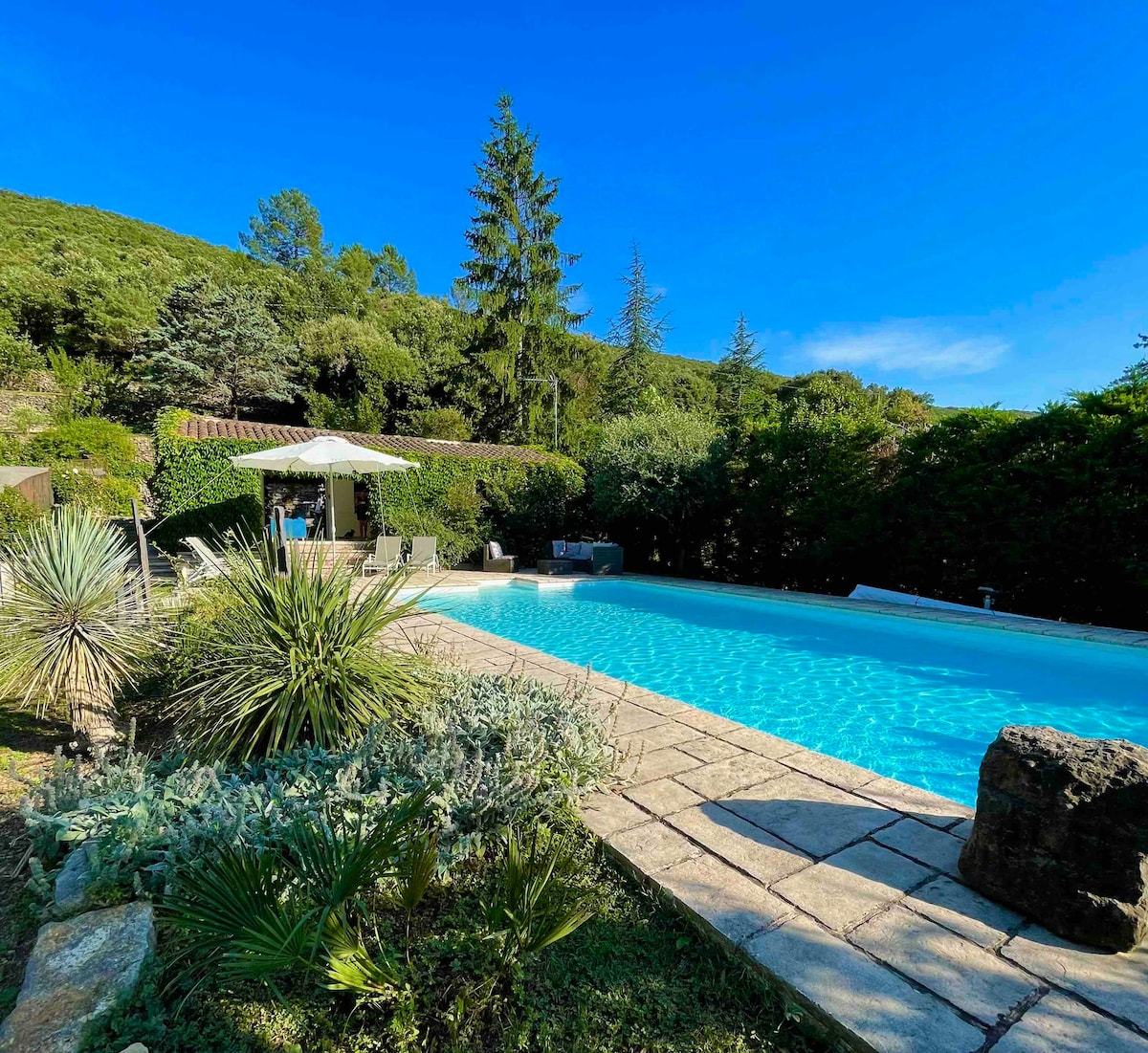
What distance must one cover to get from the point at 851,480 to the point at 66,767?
35.8 feet

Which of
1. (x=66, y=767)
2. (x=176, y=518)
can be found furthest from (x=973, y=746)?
(x=176, y=518)

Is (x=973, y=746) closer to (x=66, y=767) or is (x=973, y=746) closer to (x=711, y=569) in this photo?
(x=66, y=767)

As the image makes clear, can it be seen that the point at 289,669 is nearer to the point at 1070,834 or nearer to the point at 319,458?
the point at 1070,834

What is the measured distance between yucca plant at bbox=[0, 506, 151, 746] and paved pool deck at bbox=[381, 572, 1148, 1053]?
10.5 feet

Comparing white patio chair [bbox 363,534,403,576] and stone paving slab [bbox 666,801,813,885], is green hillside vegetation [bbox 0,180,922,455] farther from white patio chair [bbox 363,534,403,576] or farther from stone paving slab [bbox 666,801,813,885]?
stone paving slab [bbox 666,801,813,885]

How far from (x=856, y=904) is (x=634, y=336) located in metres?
29.8

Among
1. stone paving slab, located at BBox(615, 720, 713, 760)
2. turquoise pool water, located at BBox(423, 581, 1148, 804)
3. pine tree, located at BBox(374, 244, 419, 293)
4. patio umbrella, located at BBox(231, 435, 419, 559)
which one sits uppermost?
pine tree, located at BBox(374, 244, 419, 293)

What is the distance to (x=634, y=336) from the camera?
97.1 feet

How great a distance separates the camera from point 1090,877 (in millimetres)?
1968

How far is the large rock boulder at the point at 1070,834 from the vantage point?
1.93 meters

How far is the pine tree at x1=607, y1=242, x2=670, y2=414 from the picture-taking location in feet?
95.7

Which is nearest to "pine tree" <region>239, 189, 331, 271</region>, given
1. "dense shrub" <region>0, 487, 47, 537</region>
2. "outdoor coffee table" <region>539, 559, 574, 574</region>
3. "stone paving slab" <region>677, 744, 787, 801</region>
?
"dense shrub" <region>0, 487, 47, 537</region>

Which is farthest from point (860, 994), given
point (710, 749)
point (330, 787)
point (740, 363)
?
point (740, 363)

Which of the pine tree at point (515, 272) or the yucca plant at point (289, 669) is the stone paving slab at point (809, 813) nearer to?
the yucca plant at point (289, 669)
